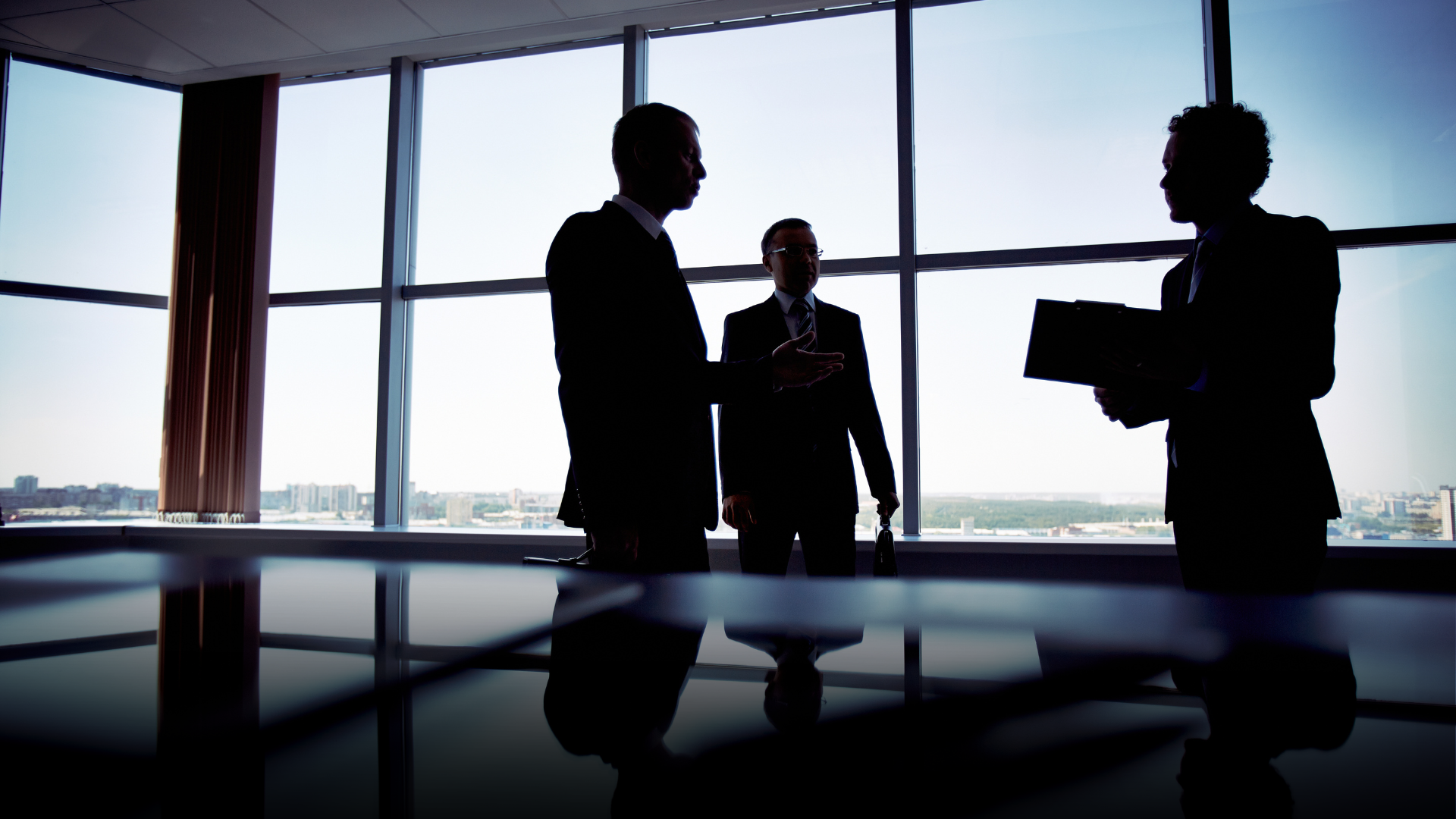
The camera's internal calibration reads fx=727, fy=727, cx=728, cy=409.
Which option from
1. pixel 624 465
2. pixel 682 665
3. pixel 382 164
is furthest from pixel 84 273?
pixel 682 665

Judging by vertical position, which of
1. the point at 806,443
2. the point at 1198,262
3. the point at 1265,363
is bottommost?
the point at 806,443

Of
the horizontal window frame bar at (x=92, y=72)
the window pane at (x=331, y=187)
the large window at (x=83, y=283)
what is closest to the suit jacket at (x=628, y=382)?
the window pane at (x=331, y=187)

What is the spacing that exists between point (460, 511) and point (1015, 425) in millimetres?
3296

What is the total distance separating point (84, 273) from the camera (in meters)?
4.78

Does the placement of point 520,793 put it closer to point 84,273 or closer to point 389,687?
point 389,687

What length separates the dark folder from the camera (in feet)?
4.45

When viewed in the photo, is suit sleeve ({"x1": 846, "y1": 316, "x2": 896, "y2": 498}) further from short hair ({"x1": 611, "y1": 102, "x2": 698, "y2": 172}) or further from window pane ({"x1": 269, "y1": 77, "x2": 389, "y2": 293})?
window pane ({"x1": 269, "y1": 77, "x2": 389, "y2": 293})

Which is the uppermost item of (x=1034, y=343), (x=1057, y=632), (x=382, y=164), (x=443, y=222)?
(x=382, y=164)

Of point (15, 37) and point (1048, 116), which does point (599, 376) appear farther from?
point (15, 37)

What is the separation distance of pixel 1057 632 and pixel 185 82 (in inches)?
255

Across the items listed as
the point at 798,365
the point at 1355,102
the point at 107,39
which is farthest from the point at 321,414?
the point at 1355,102

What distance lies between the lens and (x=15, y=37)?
4.54 m

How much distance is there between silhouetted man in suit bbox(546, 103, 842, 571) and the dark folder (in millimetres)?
608

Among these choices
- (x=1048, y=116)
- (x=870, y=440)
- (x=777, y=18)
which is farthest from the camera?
(x=777, y=18)
